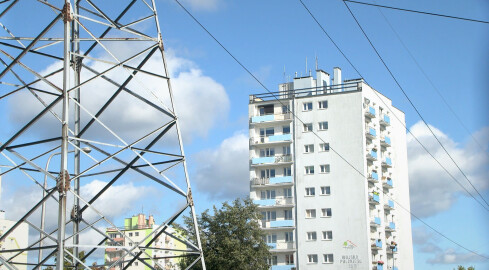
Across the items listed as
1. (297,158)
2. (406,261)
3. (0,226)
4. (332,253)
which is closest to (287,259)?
(332,253)

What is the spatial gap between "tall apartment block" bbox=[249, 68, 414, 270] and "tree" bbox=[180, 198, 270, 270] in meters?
37.6

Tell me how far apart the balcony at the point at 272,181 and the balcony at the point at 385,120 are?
19120 millimetres

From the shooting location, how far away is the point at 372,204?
110m

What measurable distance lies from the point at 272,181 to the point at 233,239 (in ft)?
155

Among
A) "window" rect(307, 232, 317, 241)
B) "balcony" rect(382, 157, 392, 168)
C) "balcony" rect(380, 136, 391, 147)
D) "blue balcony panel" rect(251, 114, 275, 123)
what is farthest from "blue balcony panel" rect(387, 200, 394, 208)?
"blue balcony panel" rect(251, 114, 275, 123)

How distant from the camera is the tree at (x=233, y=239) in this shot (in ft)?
211

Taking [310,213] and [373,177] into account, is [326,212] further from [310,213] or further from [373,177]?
[373,177]

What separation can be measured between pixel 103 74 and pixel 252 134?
9378cm

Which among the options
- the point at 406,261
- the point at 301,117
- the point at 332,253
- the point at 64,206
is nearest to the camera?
the point at 64,206

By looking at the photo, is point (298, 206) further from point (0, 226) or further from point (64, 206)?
point (64, 206)

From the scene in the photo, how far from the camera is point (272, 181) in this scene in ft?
367

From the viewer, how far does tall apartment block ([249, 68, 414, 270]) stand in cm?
10594

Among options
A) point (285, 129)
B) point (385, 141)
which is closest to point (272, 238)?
point (285, 129)

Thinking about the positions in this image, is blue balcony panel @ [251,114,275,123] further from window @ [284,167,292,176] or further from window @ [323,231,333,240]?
window @ [323,231,333,240]
